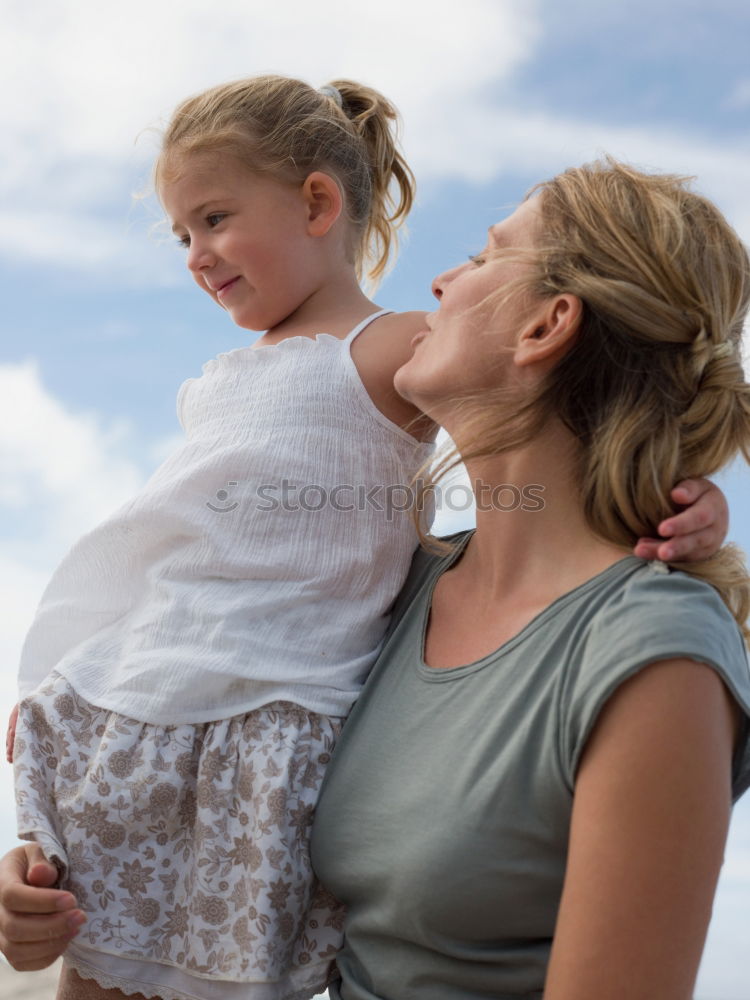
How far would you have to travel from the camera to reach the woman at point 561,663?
4.00ft

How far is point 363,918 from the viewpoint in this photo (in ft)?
4.84

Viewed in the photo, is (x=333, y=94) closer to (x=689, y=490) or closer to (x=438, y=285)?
(x=438, y=285)

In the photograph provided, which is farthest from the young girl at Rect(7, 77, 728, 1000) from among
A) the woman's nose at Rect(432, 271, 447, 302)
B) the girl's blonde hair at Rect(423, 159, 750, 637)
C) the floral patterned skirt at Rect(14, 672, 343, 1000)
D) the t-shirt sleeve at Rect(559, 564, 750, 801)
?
the t-shirt sleeve at Rect(559, 564, 750, 801)

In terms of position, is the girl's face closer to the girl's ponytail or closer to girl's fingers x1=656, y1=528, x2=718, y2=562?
the girl's ponytail

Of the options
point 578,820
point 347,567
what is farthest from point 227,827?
point 578,820

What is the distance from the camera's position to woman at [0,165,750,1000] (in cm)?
122

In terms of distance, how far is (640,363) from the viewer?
1.54 meters

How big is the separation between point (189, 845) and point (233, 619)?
1.12 ft

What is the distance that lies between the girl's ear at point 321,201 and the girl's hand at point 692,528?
0.89m

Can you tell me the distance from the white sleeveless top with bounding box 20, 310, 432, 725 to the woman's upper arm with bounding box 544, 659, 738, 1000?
52cm

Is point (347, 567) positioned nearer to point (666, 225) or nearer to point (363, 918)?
point (363, 918)

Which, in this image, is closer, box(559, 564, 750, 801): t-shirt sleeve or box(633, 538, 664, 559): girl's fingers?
box(559, 564, 750, 801): t-shirt sleeve

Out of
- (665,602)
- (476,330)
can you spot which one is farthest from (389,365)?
(665,602)

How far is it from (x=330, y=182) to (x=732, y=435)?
0.93 m
